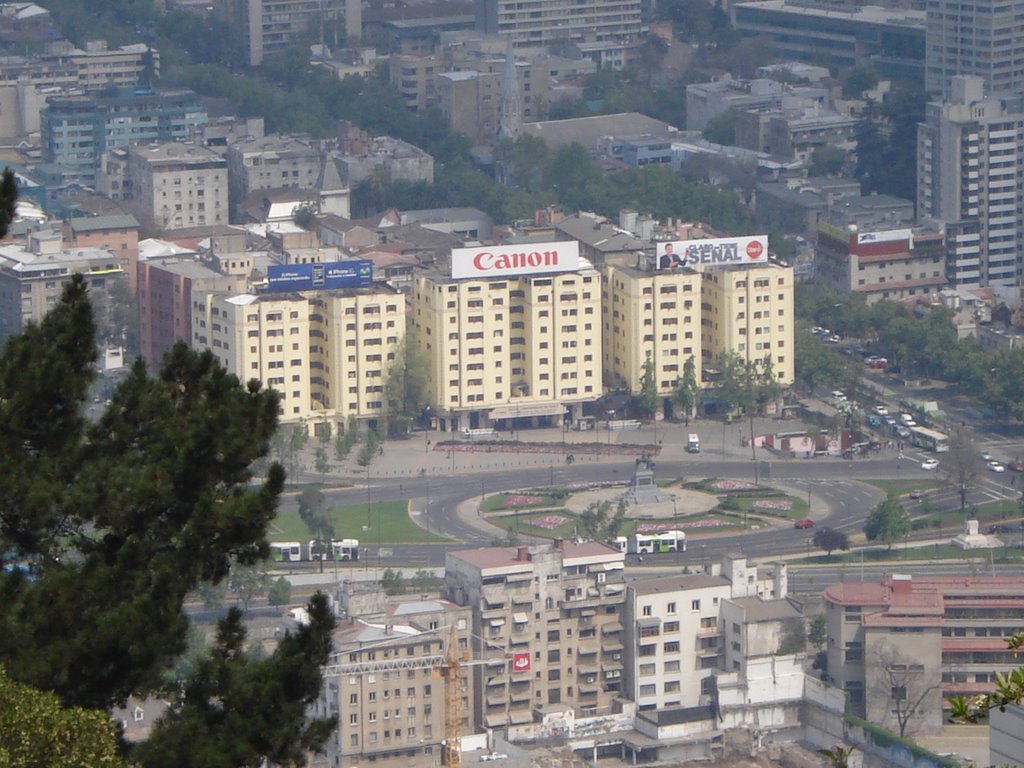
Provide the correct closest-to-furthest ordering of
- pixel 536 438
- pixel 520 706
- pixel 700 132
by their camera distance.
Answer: pixel 520 706 → pixel 536 438 → pixel 700 132

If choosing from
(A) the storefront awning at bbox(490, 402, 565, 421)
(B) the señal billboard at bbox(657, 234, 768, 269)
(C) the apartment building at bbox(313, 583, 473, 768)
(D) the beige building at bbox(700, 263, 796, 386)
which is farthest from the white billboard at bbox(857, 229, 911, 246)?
(C) the apartment building at bbox(313, 583, 473, 768)

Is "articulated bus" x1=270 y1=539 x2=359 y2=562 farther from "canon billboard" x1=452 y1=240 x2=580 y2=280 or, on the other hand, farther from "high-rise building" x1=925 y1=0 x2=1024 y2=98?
"high-rise building" x1=925 y1=0 x2=1024 y2=98

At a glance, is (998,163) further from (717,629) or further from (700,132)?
(717,629)

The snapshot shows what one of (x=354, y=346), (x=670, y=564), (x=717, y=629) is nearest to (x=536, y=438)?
(x=354, y=346)

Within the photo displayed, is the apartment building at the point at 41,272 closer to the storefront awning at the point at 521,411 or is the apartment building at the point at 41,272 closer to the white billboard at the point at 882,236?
the storefront awning at the point at 521,411

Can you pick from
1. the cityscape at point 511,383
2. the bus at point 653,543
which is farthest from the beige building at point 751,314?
the bus at point 653,543
